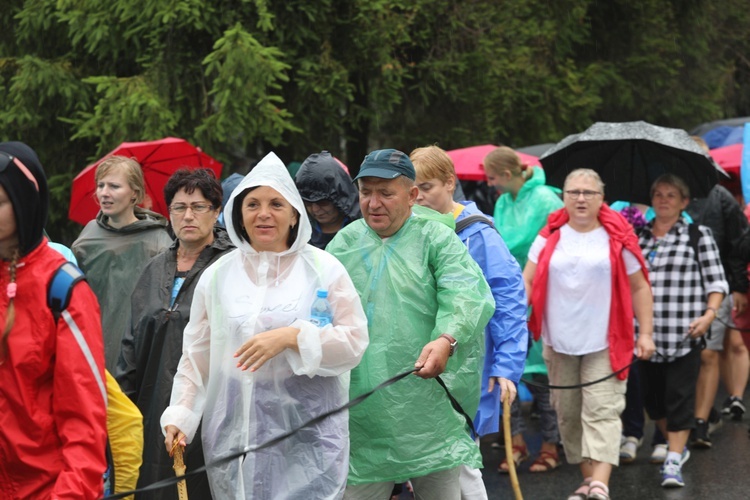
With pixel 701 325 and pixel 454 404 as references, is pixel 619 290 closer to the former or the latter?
pixel 701 325

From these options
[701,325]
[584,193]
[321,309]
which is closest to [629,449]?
[701,325]

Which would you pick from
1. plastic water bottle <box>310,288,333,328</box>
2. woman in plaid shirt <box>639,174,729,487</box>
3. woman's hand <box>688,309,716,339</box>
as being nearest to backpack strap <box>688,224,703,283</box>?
woman in plaid shirt <box>639,174,729,487</box>

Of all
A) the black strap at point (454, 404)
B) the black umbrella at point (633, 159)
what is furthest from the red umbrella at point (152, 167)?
the black strap at point (454, 404)

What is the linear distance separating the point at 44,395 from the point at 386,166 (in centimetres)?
202

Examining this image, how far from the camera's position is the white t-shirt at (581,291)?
7375mm

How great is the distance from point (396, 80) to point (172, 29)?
103 inches

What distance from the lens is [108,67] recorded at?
1312 centimetres

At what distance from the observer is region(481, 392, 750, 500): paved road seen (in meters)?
7.61

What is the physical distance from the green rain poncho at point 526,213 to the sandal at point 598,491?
92.9 inches

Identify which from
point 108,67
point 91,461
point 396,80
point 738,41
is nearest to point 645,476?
point 91,461

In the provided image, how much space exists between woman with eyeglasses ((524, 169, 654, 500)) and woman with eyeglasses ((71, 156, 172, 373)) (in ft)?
8.16

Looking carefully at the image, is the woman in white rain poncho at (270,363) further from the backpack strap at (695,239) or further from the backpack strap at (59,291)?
the backpack strap at (695,239)

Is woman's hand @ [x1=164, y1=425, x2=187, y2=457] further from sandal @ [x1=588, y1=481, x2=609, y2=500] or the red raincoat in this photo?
sandal @ [x1=588, y1=481, x2=609, y2=500]

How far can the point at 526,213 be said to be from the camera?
30.1 ft
